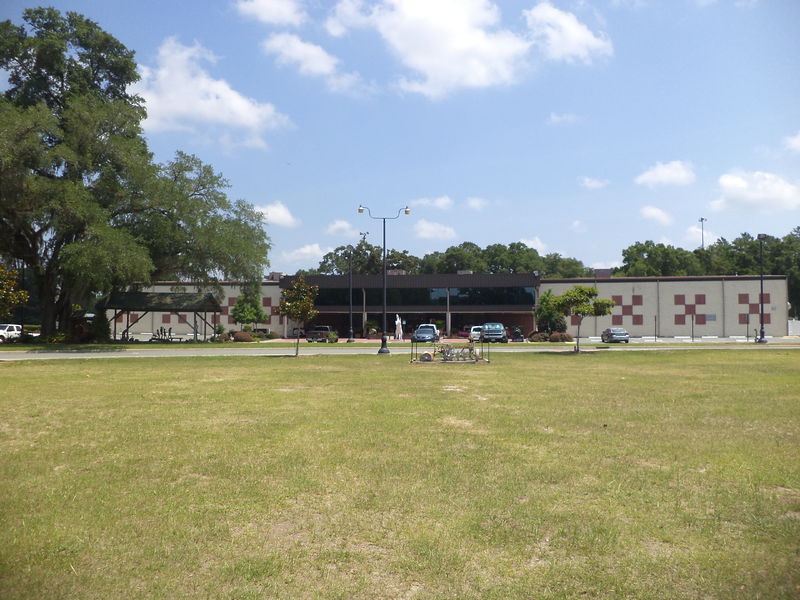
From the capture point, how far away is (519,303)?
223ft

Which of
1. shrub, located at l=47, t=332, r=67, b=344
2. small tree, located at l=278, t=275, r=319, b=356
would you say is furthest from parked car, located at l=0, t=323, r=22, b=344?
small tree, located at l=278, t=275, r=319, b=356

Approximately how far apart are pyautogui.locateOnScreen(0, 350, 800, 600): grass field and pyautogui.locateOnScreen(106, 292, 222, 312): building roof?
1461 inches

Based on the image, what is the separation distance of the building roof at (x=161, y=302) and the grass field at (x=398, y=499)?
37111 mm

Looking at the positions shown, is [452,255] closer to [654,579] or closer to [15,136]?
[15,136]

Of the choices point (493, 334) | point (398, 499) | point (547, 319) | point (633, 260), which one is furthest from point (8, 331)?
point (633, 260)

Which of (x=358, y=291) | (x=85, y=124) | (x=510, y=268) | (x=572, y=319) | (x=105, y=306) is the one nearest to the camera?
(x=85, y=124)

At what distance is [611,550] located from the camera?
5188mm

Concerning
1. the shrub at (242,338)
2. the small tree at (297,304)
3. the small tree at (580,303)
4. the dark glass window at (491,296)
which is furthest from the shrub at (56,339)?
the dark glass window at (491,296)

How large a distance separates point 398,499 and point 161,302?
4860cm

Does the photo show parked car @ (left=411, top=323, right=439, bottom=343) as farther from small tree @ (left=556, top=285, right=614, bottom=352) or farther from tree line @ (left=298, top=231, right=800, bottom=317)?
tree line @ (left=298, top=231, right=800, bottom=317)

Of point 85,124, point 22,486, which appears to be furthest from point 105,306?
point 22,486

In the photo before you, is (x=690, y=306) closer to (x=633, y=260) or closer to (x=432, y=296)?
(x=432, y=296)

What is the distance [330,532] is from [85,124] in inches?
1769

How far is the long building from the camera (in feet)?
211
